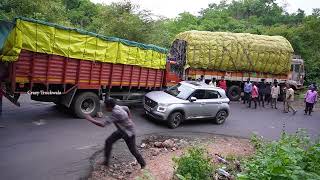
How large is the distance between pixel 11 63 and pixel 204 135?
6439 millimetres

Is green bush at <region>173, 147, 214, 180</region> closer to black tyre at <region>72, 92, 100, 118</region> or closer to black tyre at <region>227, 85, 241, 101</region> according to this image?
black tyre at <region>72, 92, 100, 118</region>

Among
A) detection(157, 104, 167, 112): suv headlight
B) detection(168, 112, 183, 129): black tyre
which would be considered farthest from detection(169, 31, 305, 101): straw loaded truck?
detection(157, 104, 167, 112): suv headlight

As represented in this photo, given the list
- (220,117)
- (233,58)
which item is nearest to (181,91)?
(220,117)

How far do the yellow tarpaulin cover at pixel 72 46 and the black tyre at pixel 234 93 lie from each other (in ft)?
24.2

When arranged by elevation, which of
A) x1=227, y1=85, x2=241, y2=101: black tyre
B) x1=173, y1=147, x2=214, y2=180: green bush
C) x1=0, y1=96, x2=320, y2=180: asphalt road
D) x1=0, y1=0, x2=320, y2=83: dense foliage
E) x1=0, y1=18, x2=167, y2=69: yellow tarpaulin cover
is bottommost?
x1=0, y1=96, x2=320, y2=180: asphalt road

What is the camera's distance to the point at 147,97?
524 inches

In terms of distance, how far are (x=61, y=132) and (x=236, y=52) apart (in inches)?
531

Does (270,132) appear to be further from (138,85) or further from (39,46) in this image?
(39,46)

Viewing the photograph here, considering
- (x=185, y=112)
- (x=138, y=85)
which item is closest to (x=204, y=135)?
(x=185, y=112)

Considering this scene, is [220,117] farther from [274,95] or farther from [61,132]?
[274,95]

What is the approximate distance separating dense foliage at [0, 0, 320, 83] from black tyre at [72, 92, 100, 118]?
6.79 m

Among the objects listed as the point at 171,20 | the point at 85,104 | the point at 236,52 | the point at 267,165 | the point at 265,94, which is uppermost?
the point at 171,20

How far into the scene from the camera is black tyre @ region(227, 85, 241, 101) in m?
21.1

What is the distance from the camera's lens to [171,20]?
4750cm
